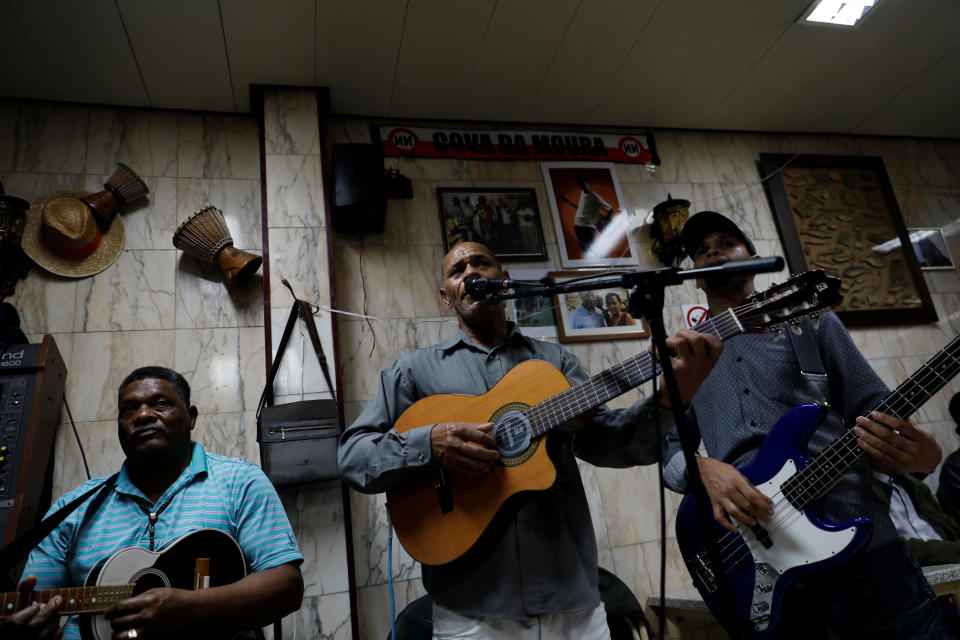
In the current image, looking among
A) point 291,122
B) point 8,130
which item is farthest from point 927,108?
point 8,130

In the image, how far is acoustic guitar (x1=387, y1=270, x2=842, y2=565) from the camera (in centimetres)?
171

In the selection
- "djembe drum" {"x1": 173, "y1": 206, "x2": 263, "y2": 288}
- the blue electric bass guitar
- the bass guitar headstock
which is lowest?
the blue electric bass guitar

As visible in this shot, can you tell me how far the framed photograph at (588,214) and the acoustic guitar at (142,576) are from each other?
264 centimetres

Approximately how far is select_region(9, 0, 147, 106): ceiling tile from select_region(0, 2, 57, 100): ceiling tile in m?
0.03

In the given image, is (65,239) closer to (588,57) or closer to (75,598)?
(75,598)

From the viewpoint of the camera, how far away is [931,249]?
4.49 meters

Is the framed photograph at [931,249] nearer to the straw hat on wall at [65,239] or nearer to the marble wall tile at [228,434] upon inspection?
the marble wall tile at [228,434]

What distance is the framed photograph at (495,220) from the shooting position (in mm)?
3688

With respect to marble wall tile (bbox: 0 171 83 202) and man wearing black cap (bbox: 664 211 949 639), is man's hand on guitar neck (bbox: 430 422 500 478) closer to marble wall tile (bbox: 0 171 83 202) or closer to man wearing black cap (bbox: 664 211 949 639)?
man wearing black cap (bbox: 664 211 949 639)

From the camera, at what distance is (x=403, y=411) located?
206 cm

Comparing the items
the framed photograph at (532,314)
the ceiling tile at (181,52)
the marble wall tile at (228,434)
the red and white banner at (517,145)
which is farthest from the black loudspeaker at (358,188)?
the marble wall tile at (228,434)

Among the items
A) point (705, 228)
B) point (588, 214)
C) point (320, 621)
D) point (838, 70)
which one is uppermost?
point (838, 70)

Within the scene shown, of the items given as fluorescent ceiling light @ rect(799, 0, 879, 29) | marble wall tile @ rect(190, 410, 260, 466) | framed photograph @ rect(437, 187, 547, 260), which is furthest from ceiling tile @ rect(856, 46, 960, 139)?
marble wall tile @ rect(190, 410, 260, 466)

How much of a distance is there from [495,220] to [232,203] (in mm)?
1592
